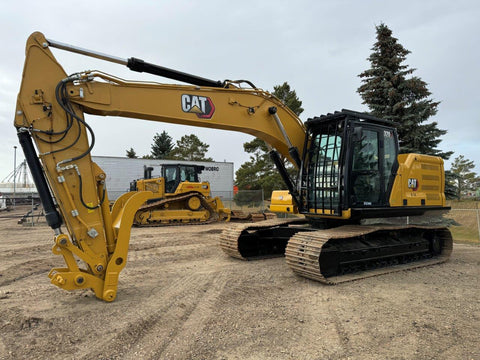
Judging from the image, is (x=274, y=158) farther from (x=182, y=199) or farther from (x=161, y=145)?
(x=161, y=145)

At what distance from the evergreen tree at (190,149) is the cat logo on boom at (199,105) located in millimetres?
44261

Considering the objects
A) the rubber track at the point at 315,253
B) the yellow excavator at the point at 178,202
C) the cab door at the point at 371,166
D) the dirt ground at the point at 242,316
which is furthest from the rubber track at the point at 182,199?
the cab door at the point at 371,166

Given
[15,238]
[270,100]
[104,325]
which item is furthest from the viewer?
[15,238]

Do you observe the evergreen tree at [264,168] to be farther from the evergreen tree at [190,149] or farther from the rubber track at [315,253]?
the rubber track at [315,253]

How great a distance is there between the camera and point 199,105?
567cm

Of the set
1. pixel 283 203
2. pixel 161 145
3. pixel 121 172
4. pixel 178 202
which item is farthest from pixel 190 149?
pixel 283 203

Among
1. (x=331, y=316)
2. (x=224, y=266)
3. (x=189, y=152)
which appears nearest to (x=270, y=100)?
(x=224, y=266)

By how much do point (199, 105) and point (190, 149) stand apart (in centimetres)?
4483

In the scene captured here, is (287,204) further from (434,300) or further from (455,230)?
(455,230)

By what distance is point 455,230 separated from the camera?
13023 millimetres

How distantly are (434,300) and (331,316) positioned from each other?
5.68ft

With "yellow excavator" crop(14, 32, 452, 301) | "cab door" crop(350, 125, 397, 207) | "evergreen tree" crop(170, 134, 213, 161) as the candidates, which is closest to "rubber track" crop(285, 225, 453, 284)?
"yellow excavator" crop(14, 32, 452, 301)

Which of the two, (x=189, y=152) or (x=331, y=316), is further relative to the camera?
(x=189, y=152)

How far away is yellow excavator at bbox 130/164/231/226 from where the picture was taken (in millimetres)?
15367
